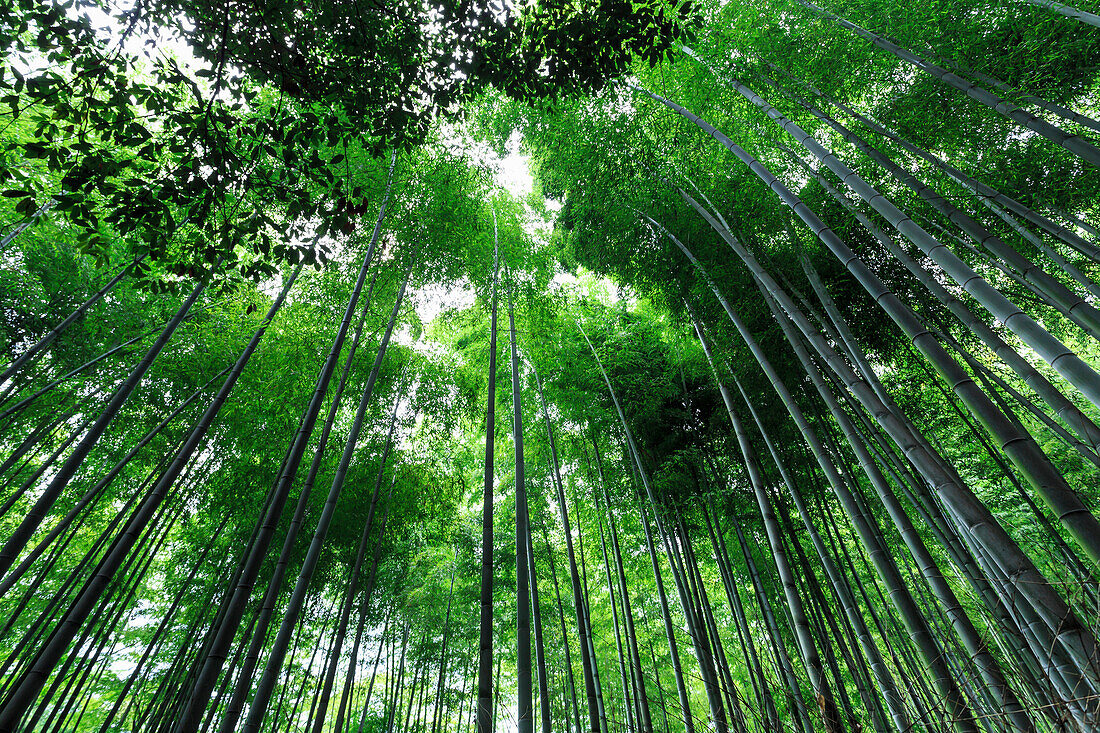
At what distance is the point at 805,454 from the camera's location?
5.05 m

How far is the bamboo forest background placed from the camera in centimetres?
171

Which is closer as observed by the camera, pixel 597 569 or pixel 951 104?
pixel 951 104

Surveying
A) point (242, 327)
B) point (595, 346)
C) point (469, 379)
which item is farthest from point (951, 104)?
point (242, 327)

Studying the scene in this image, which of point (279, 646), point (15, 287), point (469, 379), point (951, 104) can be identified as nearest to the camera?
point (279, 646)

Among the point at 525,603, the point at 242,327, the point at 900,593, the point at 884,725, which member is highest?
the point at 242,327

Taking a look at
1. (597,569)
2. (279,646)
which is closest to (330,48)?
(279,646)

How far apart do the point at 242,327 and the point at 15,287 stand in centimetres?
184

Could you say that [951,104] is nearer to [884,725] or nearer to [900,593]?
[900,593]

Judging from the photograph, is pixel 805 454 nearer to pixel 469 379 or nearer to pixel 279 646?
pixel 469 379

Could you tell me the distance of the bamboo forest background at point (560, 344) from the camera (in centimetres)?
171

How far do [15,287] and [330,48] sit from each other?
4425mm

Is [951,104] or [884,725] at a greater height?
[951,104]

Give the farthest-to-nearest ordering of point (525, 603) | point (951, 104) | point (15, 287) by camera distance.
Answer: point (15, 287) → point (951, 104) → point (525, 603)

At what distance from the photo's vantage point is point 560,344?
6145mm
